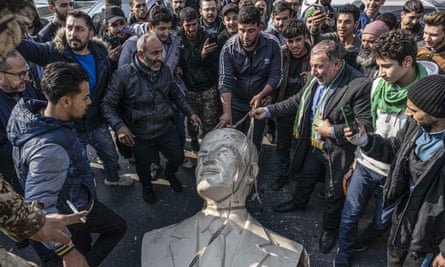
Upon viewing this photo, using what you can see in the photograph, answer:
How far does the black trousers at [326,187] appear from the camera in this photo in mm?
3406

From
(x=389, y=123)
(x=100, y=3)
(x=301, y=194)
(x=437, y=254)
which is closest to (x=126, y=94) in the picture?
(x=301, y=194)

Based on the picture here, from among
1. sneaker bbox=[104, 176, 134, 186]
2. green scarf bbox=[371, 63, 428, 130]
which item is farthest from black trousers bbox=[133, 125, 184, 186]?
green scarf bbox=[371, 63, 428, 130]

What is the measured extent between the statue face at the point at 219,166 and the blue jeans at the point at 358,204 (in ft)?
3.26

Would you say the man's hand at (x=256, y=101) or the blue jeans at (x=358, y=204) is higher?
the man's hand at (x=256, y=101)

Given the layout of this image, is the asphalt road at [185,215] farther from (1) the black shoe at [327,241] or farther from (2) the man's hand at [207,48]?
(2) the man's hand at [207,48]

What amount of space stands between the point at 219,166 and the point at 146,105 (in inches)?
50.8

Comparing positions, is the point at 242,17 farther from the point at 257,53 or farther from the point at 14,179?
the point at 14,179

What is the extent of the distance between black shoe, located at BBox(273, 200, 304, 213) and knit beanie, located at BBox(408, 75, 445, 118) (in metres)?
1.95

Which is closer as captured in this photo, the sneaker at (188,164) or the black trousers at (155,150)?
the black trousers at (155,150)

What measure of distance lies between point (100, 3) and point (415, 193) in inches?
331

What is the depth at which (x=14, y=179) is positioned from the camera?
346 cm

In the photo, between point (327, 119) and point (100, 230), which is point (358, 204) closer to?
point (327, 119)

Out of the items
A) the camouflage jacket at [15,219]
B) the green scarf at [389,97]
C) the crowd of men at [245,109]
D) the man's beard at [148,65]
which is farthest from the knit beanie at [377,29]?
the camouflage jacket at [15,219]

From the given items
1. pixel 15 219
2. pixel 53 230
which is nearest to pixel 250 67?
pixel 53 230
